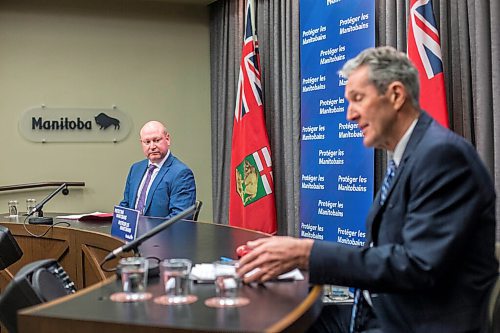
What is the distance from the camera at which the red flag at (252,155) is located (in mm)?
5184

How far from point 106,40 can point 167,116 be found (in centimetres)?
94

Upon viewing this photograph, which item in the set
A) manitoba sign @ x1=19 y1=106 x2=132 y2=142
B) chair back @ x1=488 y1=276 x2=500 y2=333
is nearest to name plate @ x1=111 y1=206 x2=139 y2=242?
chair back @ x1=488 y1=276 x2=500 y2=333

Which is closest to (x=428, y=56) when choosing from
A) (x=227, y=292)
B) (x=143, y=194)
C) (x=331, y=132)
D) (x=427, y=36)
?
(x=427, y=36)

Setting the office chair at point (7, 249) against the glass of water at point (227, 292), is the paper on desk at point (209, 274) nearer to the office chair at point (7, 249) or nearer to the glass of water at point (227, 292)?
the glass of water at point (227, 292)

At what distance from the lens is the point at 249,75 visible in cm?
522

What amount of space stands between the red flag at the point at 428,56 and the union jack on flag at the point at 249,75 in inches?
73.6

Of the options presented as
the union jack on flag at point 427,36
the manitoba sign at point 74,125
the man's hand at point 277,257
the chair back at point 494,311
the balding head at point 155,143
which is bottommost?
the chair back at point 494,311

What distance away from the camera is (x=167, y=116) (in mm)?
6379

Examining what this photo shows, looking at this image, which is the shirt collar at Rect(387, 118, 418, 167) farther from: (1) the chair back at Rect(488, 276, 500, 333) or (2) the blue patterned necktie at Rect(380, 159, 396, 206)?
(1) the chair back at Rect(488, 276, 500, 333)

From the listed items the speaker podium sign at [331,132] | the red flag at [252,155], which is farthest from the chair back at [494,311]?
the red flag at [252,155]

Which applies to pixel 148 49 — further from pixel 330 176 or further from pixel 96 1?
pixel 330 176

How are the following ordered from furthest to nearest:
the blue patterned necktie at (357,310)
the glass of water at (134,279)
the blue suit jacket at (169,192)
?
the blue suit jacket at (169,192) → the blue patterned necktie at (357,310) → the glass of water at (134,279)

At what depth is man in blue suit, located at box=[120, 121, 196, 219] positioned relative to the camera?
13.7 ft

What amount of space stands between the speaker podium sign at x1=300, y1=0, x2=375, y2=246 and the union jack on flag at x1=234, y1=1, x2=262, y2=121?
49 cm
